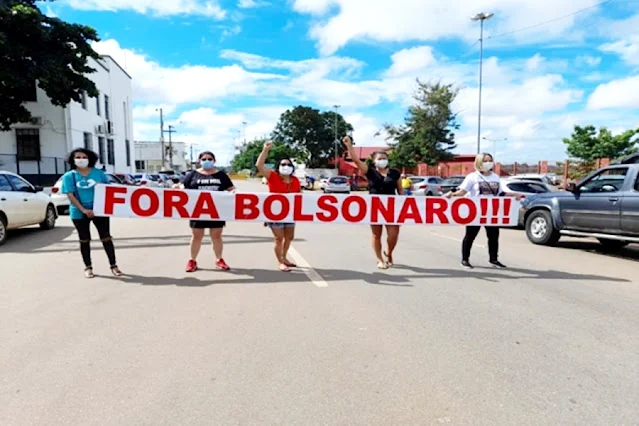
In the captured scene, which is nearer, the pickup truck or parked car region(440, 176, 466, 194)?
the pickup truck

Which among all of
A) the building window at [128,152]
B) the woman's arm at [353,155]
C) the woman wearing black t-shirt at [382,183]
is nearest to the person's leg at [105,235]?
the woman's arm at [353,155]

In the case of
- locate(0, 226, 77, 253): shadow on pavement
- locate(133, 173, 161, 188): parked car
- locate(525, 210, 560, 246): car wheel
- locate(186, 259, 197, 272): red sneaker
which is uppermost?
locate(133, 173, 161, 188): parked car

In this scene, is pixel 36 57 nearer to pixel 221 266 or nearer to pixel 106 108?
pixel 106 108

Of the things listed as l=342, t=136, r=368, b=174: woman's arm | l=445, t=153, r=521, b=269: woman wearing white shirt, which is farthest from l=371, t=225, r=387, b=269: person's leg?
l=445, t=153, r=521, b=269: woman wearing white shirt

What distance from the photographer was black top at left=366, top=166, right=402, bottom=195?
7282 millimetres

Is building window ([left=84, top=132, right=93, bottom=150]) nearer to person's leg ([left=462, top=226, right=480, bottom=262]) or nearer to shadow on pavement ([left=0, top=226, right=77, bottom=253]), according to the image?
shadow on pavement ([left=0, top=226, right=77, bottom=253])

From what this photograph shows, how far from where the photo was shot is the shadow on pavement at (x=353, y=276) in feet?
21.1

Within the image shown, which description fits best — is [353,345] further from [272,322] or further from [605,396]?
[605,396]

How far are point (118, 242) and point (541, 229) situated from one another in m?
9.67

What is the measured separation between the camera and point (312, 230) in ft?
42.8

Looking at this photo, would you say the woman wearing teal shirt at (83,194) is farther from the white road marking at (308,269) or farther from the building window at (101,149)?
the building window at (101,149)

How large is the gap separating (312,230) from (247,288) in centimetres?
702

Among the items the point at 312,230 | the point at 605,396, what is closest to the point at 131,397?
the point at 605,396

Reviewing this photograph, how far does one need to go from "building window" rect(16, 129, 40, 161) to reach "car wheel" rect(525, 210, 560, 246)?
28.7m
